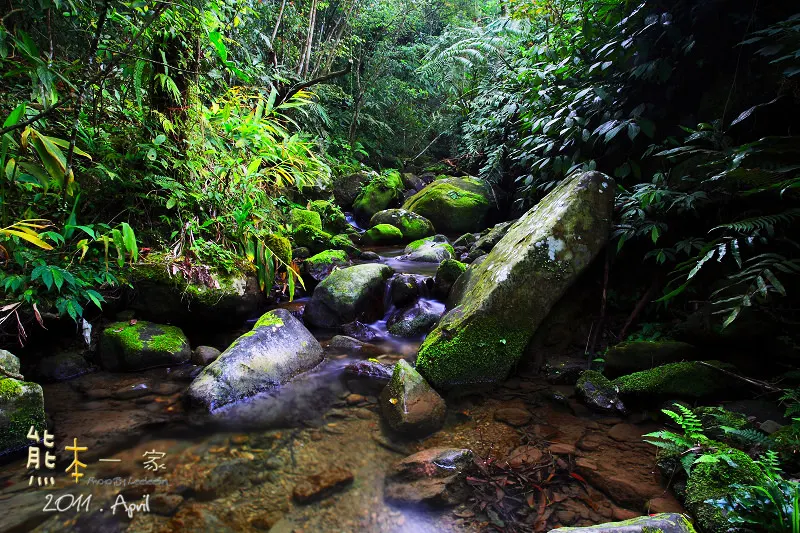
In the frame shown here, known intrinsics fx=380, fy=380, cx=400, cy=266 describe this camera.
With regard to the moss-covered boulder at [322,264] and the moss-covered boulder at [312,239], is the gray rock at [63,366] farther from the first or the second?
the moss-covered boulder at [312,239]

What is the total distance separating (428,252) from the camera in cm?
714

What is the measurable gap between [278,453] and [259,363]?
39.4 inches

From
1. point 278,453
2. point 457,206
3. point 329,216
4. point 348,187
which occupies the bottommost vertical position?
point 278,453

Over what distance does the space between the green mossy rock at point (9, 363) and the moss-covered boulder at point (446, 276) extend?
162 inches

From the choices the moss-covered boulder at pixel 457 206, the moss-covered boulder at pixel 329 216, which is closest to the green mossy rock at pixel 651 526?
the moss-covered boulder at pixel 329 216

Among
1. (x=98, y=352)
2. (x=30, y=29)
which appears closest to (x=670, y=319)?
(x=98, y=352)

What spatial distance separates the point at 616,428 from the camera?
267cm

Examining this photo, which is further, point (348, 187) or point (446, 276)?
point (348, 187)

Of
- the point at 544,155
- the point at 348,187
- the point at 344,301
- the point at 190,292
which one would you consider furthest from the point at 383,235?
the point at 190,292

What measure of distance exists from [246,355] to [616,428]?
9.93 ft

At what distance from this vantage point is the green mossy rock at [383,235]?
848 cm

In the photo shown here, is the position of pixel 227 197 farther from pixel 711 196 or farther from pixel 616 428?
pixel 711 196

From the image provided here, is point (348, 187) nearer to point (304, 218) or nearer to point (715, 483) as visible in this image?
point (304, 218)

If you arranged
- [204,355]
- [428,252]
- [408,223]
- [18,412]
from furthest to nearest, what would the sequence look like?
[408,223] < [428,252] < [204,355] < [18,412]
